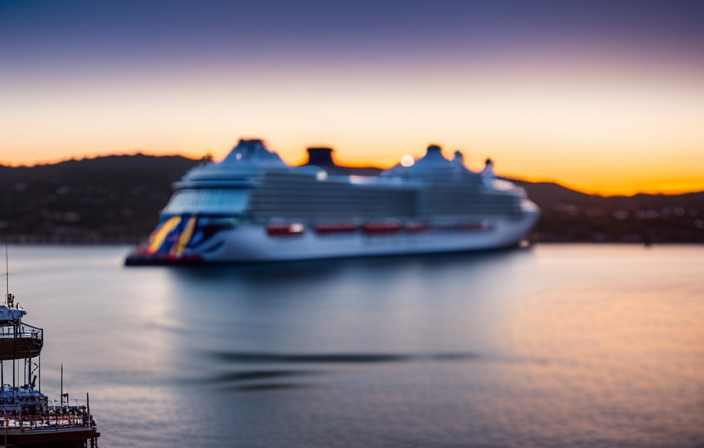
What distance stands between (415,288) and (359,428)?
50643 millimetres

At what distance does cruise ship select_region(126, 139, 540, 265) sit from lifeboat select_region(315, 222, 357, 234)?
138 mm

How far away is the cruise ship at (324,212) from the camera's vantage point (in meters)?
103

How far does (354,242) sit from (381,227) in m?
6.44

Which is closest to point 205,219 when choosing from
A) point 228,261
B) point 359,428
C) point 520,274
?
point 228,261

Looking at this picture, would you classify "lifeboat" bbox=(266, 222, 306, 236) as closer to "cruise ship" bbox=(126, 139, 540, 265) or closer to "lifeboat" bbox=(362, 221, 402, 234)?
"cruise ship" bbox=(126, 139, 540, 265)

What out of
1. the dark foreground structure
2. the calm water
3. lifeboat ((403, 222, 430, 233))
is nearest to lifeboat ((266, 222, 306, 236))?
the calm water

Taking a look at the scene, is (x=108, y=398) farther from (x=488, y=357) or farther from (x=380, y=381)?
(x=488, y=357)

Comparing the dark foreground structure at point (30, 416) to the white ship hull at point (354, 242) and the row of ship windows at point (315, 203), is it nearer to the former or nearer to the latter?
the white ship hull at point (354, 242)

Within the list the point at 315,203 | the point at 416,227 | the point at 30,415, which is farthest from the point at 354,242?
the point at 30,415

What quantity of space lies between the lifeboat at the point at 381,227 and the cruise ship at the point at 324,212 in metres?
0.14

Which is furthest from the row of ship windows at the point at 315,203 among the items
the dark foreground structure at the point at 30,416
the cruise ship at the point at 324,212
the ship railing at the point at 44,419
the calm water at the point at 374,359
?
the ship railing at the point at 44,419

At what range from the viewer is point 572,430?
33.4 metres

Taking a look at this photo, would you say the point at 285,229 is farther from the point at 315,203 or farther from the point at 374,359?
the point at 374,359

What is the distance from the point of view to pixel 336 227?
396 feet
